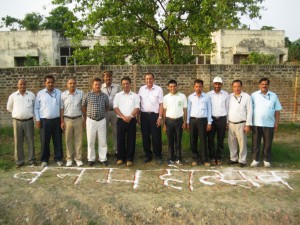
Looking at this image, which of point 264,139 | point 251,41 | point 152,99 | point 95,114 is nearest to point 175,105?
point 152,99

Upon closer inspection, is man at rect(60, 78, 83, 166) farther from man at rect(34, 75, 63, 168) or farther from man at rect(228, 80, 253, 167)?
man at rect(228, 80, 253, 167)

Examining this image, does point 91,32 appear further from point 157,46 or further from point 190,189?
point 190,189

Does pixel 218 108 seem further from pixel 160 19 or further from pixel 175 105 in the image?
pixel 160 19

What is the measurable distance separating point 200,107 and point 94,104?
207cm

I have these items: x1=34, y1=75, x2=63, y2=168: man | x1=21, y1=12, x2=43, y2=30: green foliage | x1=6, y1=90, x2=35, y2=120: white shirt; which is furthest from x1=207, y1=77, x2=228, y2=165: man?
x1=21, y1=12, x2=43, y2=30: green foliage

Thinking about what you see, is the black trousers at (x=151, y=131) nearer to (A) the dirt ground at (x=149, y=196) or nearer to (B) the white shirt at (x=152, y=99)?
(B) the white shirt at (x=152, y=99)

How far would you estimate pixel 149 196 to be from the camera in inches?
196

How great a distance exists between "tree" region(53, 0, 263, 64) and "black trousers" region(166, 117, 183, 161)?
4.08 metres

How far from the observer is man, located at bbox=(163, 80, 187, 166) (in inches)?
249

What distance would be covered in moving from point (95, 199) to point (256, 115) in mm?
3493

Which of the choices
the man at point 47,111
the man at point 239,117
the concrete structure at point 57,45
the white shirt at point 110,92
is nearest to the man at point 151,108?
the white shirt at point 110,92

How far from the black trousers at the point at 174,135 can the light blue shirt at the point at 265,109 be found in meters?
1.49

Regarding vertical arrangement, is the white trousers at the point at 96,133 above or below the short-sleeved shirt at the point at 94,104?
below

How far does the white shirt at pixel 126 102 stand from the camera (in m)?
A: 6.36
